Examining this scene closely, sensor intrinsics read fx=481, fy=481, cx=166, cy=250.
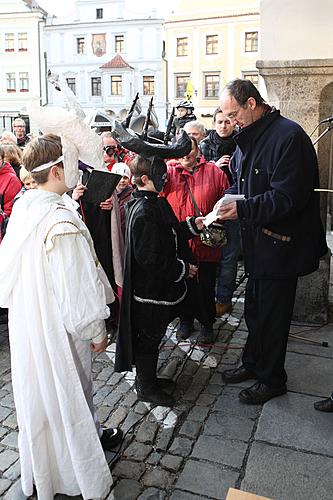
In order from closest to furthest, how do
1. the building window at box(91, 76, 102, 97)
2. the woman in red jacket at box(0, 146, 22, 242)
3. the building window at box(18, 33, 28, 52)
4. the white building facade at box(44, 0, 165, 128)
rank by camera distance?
the woman in red jacket at box(0, 146, 22, 242), the white building facade at box(44, 0, 165, 128), the building window at box(18, 33, 28, 52), the building window at box(91, 76, 102, 97)

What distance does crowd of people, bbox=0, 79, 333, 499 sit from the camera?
7.61 feet

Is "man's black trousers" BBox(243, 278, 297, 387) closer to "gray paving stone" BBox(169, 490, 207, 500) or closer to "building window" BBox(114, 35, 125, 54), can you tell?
"gray paving stone" BBox(169, 490, 207, 500)

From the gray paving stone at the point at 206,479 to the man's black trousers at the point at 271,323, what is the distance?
889 millimetres

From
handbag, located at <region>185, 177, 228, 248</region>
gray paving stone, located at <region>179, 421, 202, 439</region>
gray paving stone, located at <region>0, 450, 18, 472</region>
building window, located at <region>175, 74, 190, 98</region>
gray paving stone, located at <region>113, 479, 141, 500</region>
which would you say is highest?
building window, located at <region>175, 74, 190, 98</region>

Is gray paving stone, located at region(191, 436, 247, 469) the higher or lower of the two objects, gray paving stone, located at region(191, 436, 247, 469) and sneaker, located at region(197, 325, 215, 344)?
the lower

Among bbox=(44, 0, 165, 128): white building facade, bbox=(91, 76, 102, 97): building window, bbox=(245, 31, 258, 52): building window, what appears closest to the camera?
bbox=(245, 31, 258, 52): building window

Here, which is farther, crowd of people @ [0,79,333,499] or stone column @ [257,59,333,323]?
stone column @ [257,59,333,323]

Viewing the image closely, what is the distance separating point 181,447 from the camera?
2.98 m

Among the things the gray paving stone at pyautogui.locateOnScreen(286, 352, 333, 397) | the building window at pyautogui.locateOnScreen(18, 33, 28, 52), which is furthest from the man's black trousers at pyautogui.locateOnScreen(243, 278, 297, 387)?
the building window at pyautogui.locateOnScreen(18, 33, 28, 52)

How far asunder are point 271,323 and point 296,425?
2.25ft

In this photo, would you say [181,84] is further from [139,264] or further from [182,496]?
[182,496]

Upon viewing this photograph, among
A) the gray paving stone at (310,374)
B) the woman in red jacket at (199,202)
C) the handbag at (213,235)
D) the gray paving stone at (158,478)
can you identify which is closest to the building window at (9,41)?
the woman in red jacket at (199,202)

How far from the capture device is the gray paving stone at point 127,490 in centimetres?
260

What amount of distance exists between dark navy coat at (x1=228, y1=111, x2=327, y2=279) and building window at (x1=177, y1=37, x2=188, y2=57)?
1554 inches
